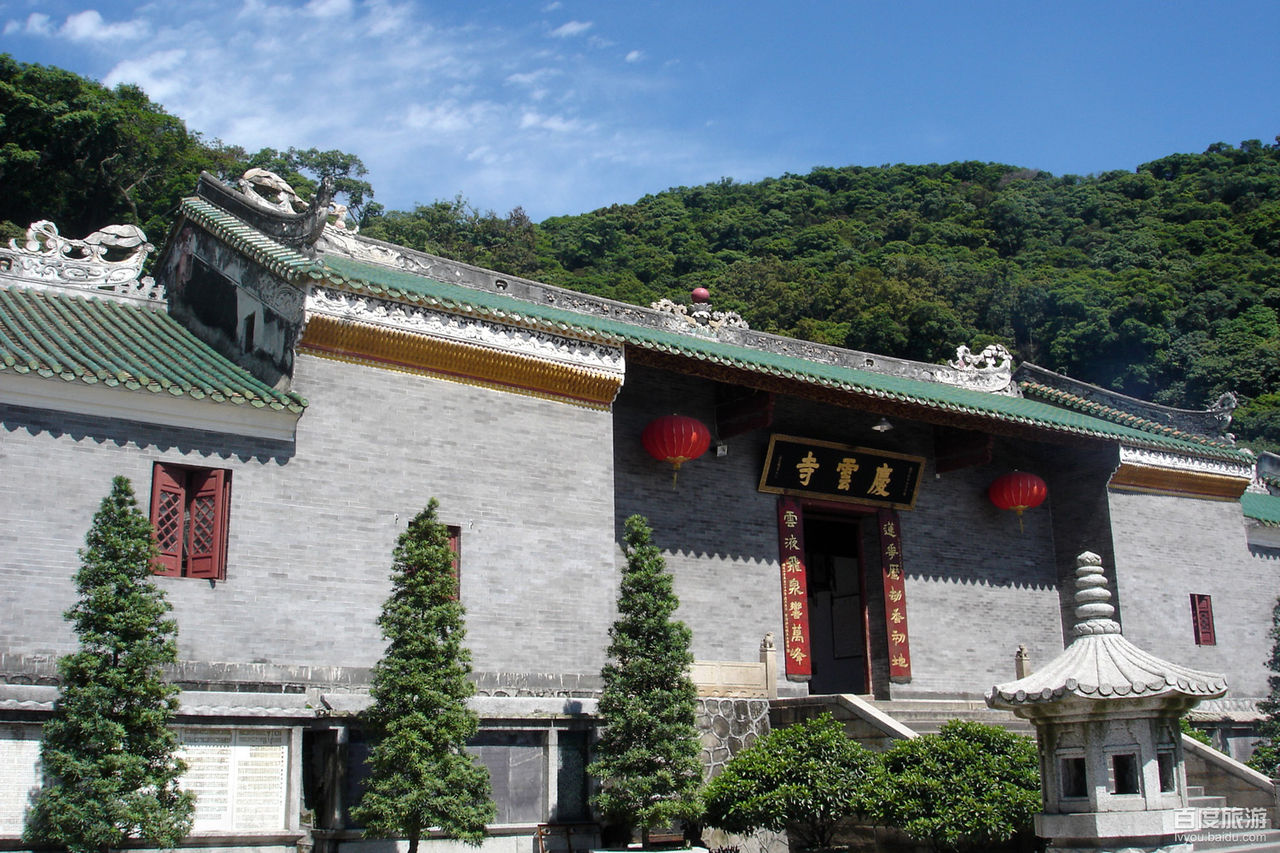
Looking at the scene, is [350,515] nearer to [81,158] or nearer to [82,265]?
[82,265]

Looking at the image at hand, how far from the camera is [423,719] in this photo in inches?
319

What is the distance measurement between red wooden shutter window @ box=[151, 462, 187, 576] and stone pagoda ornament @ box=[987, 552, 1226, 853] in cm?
593

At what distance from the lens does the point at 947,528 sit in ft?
51.1

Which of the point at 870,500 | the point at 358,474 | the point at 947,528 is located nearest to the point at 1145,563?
the point at 947,528

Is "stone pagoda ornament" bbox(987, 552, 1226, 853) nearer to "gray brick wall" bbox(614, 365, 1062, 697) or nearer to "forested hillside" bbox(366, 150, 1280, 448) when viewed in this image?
"gray brick wall" bbox(614, 365, 1062, 697)

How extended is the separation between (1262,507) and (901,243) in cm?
2743

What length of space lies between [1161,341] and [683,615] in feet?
87.4

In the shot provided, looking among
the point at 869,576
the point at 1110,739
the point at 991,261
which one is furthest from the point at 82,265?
the point at 991,261

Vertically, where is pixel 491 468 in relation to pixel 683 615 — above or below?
above

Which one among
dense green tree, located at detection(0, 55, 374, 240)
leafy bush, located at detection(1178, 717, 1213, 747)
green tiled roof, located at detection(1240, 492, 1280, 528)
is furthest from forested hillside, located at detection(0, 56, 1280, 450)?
leafy bush, located at detection(1178, 717, 1213, 747)

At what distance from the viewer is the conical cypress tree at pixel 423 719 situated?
802 cm

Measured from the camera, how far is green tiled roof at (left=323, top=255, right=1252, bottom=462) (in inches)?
435

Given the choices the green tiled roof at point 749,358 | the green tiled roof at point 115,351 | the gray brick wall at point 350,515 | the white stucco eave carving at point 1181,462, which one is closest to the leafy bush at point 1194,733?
the white stucco eave carving at point 1181,462

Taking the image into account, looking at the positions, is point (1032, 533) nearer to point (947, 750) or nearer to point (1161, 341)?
point (947, 750)
